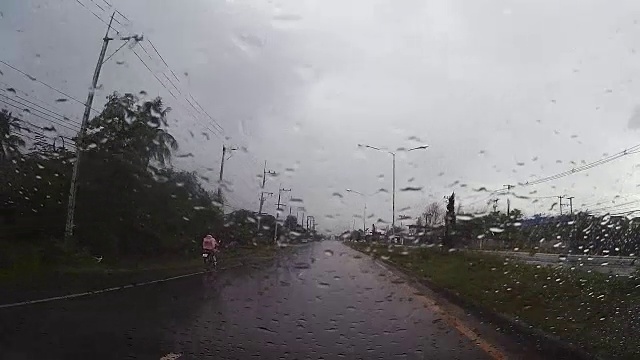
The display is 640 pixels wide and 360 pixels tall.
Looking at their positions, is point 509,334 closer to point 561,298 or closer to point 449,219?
point 561,298

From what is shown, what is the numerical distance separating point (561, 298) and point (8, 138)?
16041 mm

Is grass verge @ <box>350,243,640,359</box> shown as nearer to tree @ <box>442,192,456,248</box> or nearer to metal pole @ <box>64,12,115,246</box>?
tree @ <box>442,192,456,248</box>

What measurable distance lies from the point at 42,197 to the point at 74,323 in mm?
16235

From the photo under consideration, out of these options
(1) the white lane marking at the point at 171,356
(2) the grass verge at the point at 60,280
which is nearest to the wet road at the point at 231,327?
(1) the white lane marking at the point at 171,356

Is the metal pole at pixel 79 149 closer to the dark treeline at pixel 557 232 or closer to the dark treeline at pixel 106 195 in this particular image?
the dark treeline at pixel 106 195

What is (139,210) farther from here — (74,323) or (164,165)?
(74,323)

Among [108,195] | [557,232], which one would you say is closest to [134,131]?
[108,195]

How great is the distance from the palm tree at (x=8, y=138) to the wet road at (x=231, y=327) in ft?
24.3

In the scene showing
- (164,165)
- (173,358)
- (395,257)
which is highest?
(164,165)

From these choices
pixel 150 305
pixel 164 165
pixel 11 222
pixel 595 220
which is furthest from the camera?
pixel 164 165

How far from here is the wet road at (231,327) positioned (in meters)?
7.05

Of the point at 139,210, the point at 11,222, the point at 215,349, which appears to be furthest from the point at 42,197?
the point at 215,349

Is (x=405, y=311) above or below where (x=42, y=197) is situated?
below

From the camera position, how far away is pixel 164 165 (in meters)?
25.6
